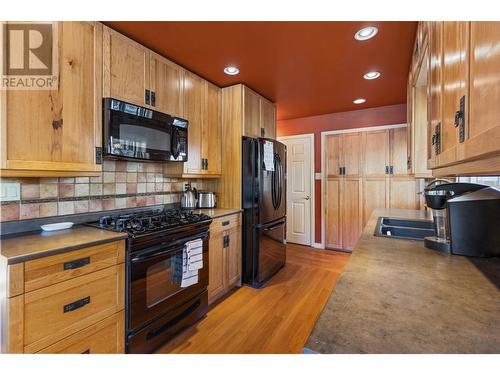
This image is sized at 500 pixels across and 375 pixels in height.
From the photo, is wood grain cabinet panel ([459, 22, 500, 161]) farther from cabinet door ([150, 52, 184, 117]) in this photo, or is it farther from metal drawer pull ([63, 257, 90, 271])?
cabinet door ([150, 52, 184, 117])

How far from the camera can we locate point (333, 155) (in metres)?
4.03

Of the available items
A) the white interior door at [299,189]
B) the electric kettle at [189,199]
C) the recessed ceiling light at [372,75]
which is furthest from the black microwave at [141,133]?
the white interior door at [299,189]

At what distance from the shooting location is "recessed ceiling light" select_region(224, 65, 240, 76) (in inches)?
92.7

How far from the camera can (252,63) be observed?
7.46ft

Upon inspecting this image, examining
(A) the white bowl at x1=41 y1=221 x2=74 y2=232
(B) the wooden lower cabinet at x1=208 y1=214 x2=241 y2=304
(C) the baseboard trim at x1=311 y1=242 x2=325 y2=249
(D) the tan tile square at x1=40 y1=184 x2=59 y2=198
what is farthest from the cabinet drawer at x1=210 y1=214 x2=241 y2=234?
(C) the baseboard trim at x1=311 y1=242 x2=325 y2=249

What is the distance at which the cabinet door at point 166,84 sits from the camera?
6.77ft

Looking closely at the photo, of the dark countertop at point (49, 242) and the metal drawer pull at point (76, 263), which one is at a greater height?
the dark countertop at point (49, 242)

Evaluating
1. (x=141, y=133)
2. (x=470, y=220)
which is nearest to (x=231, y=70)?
(x=141, y=133)

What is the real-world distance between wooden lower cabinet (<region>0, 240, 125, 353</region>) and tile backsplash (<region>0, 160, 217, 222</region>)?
630 mm

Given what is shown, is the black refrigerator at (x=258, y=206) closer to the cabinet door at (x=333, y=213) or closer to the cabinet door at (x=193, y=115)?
the cabinet door at (x=193, y=115)

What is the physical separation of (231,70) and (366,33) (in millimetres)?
1237

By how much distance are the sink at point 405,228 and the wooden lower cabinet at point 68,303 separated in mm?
1689

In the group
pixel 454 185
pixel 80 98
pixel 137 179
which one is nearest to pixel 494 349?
pixel 454 185
